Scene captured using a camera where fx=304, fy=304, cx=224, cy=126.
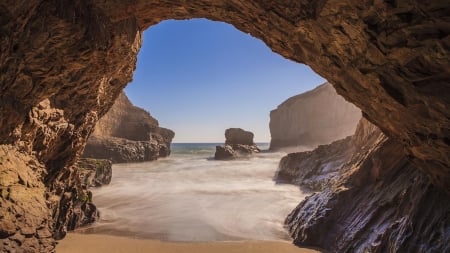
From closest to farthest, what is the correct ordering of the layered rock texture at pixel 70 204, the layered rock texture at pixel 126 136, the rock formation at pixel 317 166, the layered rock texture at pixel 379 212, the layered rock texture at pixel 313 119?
the layered rock texture at pixel 379 212
the layered rock texture at pixel 70 204
the rock formation at pixel 317 166
the layered rock texture at pixel 126 136
the layered rock texture at pixel 313 119

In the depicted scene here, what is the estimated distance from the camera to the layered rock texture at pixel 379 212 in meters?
4.82

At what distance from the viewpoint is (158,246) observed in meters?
6.93

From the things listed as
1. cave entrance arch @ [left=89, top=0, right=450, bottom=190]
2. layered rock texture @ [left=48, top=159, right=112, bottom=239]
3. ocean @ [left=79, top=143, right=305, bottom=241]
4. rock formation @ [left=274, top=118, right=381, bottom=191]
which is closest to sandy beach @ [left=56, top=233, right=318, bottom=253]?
ocean @ [left=79, top=143, right=305, bottom=241]

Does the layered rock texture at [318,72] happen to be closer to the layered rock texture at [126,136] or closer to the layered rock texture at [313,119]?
the layered rock texture at [126,136]

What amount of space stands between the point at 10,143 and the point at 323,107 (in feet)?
211

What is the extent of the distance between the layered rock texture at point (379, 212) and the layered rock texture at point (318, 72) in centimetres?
3

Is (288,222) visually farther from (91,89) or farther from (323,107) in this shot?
(323,107)

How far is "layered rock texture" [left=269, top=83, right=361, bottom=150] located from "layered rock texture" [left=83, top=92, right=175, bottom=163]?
28.3 meters

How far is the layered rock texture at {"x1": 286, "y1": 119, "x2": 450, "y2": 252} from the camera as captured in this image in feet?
15.8

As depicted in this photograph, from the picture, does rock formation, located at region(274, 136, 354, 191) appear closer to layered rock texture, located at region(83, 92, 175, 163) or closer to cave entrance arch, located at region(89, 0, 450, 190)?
cave entrance arch, located at region(89, 0, 450, 190)

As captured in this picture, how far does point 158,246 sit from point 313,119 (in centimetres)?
6203

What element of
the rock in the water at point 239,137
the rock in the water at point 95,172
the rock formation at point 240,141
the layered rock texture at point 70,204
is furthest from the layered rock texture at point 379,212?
the rock in the water at point 239,137

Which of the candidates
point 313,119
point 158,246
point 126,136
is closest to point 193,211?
point 158,246

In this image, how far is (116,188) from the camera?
15.5 meters
